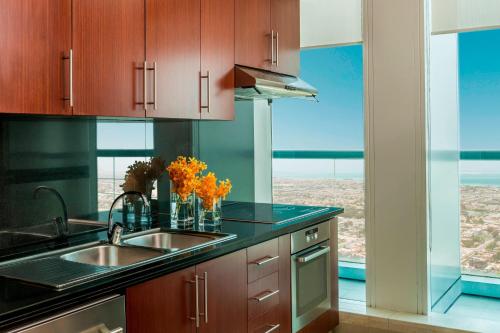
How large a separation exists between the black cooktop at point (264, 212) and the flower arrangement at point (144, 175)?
0.45 metres

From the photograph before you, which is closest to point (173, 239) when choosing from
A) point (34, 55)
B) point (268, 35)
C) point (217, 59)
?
point (217, 59)

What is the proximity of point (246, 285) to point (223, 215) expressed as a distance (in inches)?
29.3

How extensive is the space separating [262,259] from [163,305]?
753 millimetres

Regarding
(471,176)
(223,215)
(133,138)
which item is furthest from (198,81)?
(471,176)

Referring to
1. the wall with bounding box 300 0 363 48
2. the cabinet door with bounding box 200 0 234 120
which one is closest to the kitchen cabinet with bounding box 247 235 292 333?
the cabinet door with bounding box 200 0 234 120

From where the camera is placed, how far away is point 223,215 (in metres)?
3.15

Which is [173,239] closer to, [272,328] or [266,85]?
[272,328]

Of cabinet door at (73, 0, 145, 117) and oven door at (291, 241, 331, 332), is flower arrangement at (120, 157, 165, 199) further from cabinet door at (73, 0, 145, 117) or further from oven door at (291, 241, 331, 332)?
oven door at (291, 241, 331, 332)

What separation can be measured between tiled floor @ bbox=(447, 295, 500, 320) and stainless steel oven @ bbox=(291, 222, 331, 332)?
3.21ft

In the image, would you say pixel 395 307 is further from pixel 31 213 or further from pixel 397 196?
pixel 31 213

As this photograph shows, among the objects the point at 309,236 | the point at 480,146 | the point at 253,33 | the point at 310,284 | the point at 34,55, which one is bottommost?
the point at 310,284

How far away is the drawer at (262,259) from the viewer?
249 cm

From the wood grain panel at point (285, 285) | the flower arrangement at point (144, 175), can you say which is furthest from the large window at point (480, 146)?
the flower arrangement at point (144, 175)

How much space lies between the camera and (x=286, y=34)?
11.2 ft
